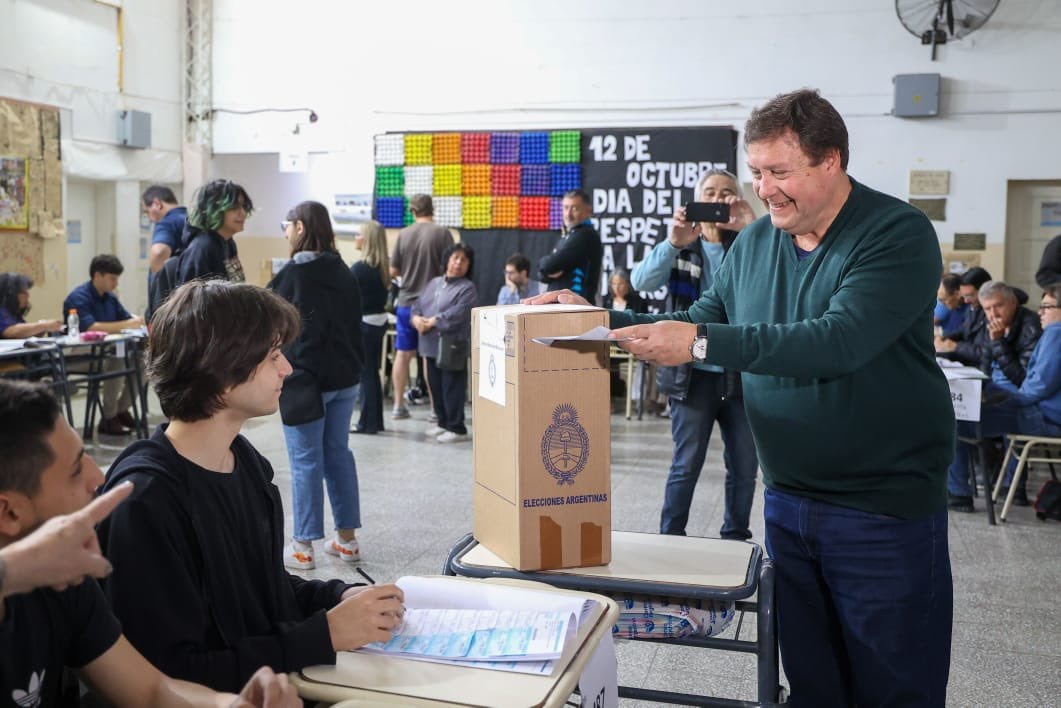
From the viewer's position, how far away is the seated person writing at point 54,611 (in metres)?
1.25

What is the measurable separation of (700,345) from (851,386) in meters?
0.31

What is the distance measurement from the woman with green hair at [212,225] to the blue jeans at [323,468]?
89 centimetres

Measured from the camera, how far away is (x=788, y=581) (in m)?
2.13

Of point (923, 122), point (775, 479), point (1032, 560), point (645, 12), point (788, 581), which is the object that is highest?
point (645, 12)

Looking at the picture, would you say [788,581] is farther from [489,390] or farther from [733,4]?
[733,4]

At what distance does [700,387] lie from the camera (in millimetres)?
3705

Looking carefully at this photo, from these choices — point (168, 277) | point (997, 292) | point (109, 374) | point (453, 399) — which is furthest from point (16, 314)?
point (997, 292)

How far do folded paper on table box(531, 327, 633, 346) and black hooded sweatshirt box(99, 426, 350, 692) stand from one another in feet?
1.99

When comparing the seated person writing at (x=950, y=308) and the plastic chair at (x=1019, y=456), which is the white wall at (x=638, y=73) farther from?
the plastic chair at (x=1019, y=456)

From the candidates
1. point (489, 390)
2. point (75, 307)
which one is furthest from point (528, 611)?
point (75, 307)

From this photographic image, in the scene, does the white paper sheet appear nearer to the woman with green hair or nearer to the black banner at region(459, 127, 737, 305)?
the woman with green hair

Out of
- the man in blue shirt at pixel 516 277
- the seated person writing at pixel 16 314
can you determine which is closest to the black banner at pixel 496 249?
the man in blue shirt at pixel 516 277

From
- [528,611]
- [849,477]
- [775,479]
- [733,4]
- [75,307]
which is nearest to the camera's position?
[528,611]

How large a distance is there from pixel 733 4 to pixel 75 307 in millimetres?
5844
